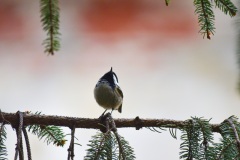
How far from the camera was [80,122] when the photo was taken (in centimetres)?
138

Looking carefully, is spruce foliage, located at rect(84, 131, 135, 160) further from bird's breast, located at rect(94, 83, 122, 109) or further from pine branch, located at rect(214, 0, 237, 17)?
bird's breast, located at rect(94, 83, 122, 109)

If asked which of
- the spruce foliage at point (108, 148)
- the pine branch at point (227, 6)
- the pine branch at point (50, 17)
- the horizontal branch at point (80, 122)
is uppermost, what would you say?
the pine branch at point (227, 6)

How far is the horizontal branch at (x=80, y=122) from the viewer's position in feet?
4.26

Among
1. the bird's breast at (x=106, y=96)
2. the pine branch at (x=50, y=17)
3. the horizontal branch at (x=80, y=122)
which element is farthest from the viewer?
the bird's breast at (x=106, y=96)

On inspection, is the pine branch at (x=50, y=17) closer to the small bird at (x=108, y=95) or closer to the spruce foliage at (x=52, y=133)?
the spruce foliage at (x=52, y=133)

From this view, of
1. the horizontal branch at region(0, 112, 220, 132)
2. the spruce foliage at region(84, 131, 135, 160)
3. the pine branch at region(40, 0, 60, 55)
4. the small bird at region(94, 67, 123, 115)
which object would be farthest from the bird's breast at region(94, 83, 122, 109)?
the pine branch at region(40, 0, 60, 55)

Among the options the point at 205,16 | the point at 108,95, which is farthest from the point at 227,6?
the point at 108,95

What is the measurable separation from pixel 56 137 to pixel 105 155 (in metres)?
0.34

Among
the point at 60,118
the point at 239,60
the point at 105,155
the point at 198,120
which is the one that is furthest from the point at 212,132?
the point at 60,118

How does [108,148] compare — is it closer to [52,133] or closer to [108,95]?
[52,133]

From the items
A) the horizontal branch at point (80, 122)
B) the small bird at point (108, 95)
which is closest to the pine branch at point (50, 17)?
the horizontal branch at point (80, 122)

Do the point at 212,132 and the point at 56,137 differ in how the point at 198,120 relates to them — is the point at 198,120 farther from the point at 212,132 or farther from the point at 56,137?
the point at 56,137

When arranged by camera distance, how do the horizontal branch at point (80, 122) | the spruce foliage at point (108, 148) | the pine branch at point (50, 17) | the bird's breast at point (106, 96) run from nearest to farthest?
→ the pine branch at point (50, 17), the spruce foliage at point (108, 148), the horizontal branch at point (80, 122), the bird's breast at point (106, 96)

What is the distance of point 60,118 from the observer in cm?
137
